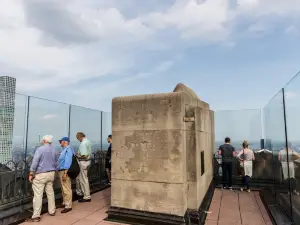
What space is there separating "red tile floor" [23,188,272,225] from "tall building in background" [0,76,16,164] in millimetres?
2091

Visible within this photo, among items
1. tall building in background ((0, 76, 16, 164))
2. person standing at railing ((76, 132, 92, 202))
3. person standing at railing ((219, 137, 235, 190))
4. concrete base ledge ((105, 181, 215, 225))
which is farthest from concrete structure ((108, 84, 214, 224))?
person standing at railing ((219, 137, 235, 190))

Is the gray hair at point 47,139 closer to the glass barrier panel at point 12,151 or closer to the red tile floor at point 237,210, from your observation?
the glass barrier panel at point 12,151

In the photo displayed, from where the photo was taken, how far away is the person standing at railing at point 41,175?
5586mm

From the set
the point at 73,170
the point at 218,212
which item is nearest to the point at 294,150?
the point at 218,212

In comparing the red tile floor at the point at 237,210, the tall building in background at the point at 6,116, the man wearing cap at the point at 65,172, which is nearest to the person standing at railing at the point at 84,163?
the man wearing cap at the point at 65,172

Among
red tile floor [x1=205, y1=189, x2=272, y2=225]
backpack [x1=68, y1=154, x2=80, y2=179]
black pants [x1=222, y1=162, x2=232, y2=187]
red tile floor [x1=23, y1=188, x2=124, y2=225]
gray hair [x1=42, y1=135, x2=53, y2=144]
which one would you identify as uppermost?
gray hair [x1=42, y1=135, x2=53, y2=144]

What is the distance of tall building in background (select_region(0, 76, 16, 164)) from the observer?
251 inches

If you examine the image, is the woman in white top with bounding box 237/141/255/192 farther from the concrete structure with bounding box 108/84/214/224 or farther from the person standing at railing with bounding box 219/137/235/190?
the concrete structure with bounding box 108/84/214/224

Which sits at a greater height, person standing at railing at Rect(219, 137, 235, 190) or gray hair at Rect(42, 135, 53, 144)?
gray hair at Rect(42, 135, 53, 144)

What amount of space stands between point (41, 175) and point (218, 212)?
4.44 meters

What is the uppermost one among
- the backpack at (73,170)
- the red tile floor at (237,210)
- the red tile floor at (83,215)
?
the backpack at (73,170)

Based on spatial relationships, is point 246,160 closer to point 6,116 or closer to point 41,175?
point 41,175

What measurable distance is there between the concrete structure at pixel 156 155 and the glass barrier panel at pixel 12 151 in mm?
2597

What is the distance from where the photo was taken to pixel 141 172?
17.7 ft
